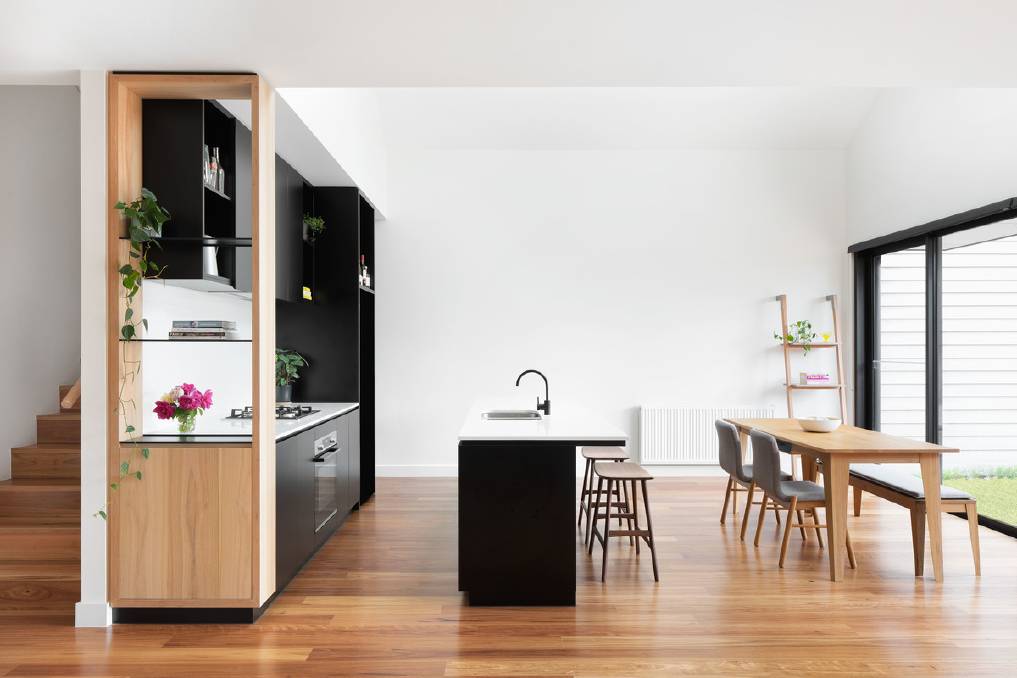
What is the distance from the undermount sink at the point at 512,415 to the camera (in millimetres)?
4270

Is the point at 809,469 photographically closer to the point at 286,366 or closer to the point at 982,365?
the point at 982,365

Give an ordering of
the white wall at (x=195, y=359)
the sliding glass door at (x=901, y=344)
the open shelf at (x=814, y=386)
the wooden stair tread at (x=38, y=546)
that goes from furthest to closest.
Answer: the open shelf at (x=814, y=386)
the sliding glass door at (x=901, y=344)
the white wall at (x=195, y=359)
the wooden stair tread at (x=38, y=546)

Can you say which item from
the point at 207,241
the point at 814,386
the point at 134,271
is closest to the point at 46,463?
the point at 134,271

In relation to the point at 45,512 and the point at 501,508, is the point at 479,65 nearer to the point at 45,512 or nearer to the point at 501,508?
the point at 501,508

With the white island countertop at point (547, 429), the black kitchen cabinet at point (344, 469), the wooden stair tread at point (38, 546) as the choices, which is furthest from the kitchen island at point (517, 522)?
the wooden stair tread at point (38, 546)

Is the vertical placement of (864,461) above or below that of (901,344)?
below

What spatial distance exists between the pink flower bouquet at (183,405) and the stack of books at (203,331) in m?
0.24

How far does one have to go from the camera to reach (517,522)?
3.56m

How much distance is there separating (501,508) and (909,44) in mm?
2868

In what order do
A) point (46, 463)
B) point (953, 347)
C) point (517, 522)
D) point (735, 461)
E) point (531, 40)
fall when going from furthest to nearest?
1. point (953, 347)
2. point (735, 461)
3. point (46, 463)
4. point (517, 522)
5. point (531, 40)

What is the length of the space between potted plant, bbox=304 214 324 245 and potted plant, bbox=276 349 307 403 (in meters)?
0.93

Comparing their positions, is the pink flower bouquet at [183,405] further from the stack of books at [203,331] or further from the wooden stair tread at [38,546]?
the wooden stair tread at [38,546]

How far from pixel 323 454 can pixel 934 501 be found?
3.76 meters

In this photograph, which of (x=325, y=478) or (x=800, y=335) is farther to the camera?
(x=800, y=335)
